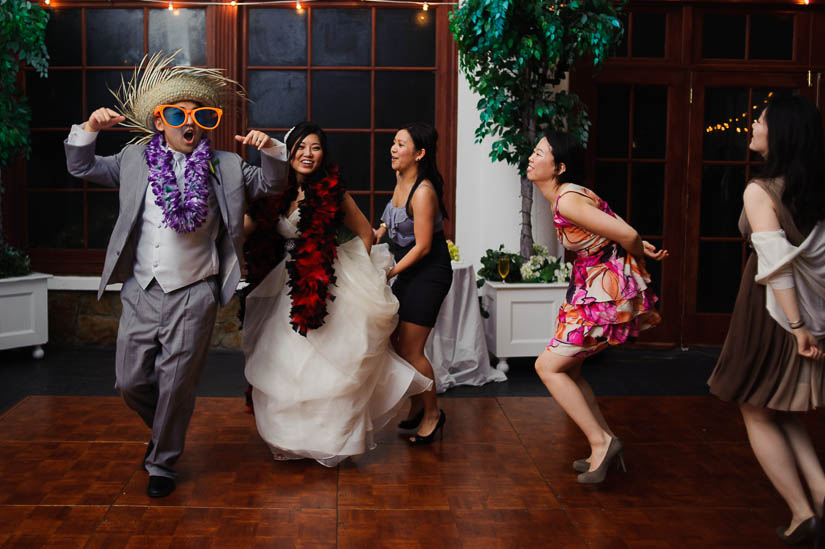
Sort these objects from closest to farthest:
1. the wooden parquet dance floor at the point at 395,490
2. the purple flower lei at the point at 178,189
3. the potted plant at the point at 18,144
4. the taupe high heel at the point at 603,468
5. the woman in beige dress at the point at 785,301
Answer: the woman in beige dress at the point at 785,301 < the wooden parquet dance floor at the point at 395,490 < the purple flower lei at the point at 178,189 < the taupe high heel at the point at 603,468 < the potted plant at the point at 18,144

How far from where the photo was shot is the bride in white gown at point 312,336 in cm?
348

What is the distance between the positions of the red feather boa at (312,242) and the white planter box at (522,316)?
2.04 metres

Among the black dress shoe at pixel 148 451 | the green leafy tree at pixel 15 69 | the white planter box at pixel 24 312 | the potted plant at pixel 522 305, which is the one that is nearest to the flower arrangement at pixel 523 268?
the potted plant at pixel 522 305

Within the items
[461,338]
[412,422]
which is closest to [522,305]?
[461,338]

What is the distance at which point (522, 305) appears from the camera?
5406 mm

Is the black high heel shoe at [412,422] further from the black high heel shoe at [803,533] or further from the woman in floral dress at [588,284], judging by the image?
the black high heel shoe at [803,533]

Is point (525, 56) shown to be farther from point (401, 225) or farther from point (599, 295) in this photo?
point (599, 295)

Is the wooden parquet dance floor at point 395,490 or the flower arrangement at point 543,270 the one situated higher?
the flower arrangement at point 543,270

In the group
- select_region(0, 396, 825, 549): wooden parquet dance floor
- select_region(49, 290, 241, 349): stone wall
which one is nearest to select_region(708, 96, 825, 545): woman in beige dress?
select_region(0, 396, 825, 549): wooden parquet dance floor

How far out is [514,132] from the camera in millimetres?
5457

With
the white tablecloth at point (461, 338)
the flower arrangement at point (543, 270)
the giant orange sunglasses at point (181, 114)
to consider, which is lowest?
the white tablecloth at point (461, 338)

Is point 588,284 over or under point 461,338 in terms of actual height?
over

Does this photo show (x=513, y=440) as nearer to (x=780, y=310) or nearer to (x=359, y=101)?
(x=780, y=310)

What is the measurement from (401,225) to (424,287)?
0.32 meters
